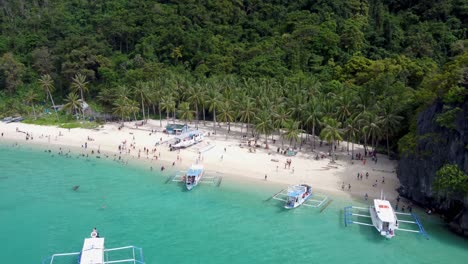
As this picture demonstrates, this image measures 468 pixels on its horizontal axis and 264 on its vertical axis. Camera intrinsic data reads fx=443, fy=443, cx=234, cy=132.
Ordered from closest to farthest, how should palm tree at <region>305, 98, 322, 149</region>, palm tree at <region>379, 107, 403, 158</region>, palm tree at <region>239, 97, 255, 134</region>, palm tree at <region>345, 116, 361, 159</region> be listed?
1. palm tree at <region>379, 107, 403, 158</region>
2. palm tree at <region>345, 116, 361, 159</region>
3. palm tree at <region>305, 98, 322, 149</region>
4. palm tree at <region>239, 97, 255, 134</region>

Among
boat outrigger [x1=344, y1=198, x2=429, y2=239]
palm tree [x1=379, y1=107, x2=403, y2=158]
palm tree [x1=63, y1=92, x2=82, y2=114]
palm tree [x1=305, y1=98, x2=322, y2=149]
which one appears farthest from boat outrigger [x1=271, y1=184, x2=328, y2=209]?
palm tree [x1=63, y1=92, x2=82, y2=114]

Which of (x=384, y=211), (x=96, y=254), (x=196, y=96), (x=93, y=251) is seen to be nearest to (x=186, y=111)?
(x=196, y=96)

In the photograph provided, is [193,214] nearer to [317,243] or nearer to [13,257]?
[317,243]

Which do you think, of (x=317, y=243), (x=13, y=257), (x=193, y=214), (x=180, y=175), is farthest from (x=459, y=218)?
(x=13, y=257)

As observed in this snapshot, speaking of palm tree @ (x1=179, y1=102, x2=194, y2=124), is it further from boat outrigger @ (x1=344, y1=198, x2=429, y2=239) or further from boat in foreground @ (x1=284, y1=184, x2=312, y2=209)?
boat outrigger @ (x1=344, y1=198, x2=429, y2=239)

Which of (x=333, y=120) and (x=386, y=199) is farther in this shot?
(x=333, y=120)

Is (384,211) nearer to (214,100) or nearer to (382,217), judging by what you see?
(382,217)
